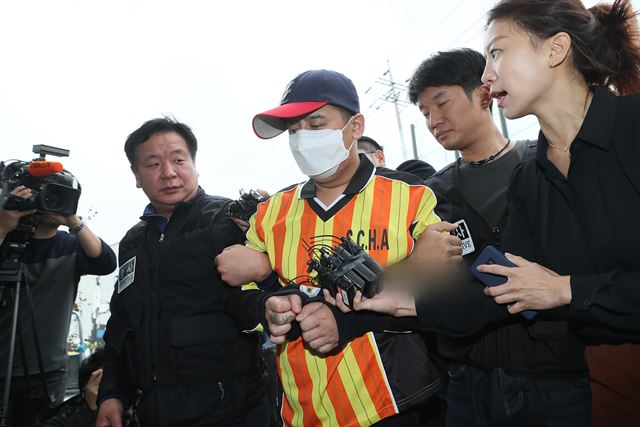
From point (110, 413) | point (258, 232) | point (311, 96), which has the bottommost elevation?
point (110, 413)

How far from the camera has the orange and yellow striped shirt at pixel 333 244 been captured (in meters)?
1.68

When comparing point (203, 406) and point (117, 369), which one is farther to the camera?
point (117, 369)

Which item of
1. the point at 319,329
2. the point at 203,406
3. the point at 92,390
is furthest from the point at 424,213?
the point at 92,390

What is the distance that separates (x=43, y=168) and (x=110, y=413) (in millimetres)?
1694

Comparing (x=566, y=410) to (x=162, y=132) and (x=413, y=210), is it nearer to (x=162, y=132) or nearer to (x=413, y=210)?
(x=413, y=210)

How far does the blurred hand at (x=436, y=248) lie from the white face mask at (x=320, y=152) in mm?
458

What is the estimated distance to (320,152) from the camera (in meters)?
2.01

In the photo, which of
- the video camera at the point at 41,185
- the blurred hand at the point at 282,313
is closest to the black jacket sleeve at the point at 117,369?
the video camera at the point at 41,185

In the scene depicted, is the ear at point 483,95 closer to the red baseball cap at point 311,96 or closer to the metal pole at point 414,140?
the red baseball cap at point 311,96

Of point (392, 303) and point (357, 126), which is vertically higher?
point (357, 126)

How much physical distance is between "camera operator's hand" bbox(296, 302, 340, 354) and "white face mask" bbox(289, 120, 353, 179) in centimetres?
Answer: 58

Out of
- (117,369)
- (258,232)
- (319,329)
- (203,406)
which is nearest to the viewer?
(319,329)

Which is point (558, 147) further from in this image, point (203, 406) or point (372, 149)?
point (372, 149)

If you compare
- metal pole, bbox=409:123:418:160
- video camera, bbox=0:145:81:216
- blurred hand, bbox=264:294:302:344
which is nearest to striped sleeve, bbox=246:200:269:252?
blurred hand, bbox=264:294:302:344
